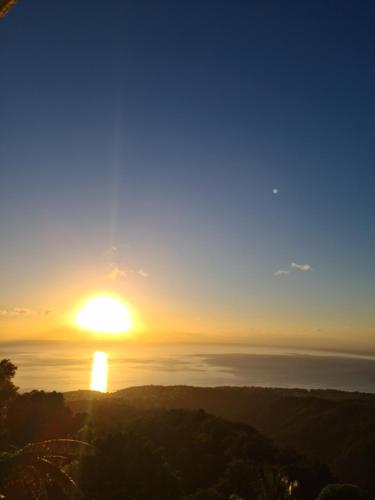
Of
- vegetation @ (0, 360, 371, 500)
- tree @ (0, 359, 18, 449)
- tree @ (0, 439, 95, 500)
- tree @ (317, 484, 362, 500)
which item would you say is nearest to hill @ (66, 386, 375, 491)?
vegetation @ (0, 360, 371, 500)

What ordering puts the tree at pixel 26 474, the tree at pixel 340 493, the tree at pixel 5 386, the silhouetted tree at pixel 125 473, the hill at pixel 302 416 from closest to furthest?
the tree at pixel 26 474
the silhouetted tree at pixel 125 473
the tree at pixel 340 493
the tree at pixel 5 386
the hill at pixel 302 416

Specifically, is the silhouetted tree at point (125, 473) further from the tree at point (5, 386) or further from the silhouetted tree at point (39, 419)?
the silhouetted tree at point (39, 419)

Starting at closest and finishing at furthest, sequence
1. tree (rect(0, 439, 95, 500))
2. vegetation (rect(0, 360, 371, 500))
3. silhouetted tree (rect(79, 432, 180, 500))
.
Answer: tree (rect(0, 439, 95, 500))
vegetation (rect(0, 360, 371, 500))
silhouetted tree (rect(79, 432, 180, 500))

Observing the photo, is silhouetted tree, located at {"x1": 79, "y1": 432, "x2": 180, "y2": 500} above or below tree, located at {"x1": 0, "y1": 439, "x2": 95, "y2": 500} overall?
below

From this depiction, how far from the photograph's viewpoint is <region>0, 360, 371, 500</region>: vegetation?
571 inches

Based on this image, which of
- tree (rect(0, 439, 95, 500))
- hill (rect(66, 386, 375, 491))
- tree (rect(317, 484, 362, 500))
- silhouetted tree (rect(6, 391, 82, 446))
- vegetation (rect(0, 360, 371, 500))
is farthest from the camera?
hill (rect(66, 386, 375, 491))

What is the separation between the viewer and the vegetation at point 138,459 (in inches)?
571

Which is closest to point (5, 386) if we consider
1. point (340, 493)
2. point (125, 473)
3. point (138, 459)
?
point (138, 459)

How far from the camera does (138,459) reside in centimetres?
2859

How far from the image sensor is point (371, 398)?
10162 centimetres

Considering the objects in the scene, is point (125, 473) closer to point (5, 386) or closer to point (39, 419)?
point (5, 386)

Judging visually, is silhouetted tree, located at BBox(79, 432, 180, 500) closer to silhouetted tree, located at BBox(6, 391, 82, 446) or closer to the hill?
silhouetted tree, located at BBox(6, 391, 82, 446)

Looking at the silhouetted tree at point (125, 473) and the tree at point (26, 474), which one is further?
the silhouetted tree at point (125, 473)

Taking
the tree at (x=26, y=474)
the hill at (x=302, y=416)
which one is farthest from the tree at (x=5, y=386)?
the tree at (x=26, y=474)
